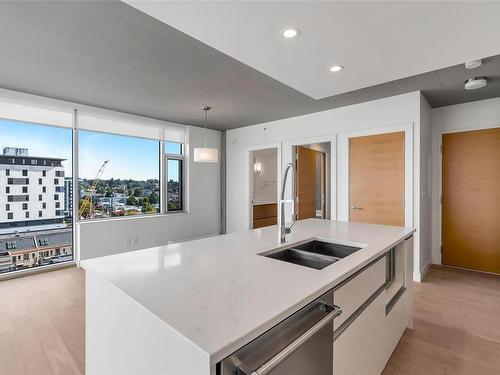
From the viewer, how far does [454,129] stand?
4195mm

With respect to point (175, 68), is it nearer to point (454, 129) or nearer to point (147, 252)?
point (147, 252)

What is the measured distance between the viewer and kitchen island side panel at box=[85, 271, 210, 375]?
29.7 inches

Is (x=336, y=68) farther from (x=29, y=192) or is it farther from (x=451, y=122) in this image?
(x=29, y=192)

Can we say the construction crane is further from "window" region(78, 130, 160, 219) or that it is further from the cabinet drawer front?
the cabinet drawer front

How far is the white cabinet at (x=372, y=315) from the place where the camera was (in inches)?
A: 50.5

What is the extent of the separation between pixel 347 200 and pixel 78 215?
14.3 feet

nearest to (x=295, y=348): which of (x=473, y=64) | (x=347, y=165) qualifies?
(x=473, y=64)

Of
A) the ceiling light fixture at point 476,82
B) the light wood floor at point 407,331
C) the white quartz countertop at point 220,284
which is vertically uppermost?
the ceiling light fixture at point 476,82

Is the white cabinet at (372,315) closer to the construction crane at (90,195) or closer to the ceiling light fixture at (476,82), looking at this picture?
the ceiling light fixture at (476,82)

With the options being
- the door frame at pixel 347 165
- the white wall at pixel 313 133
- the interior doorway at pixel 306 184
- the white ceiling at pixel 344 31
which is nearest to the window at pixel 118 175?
the white wall at pixel 313 133

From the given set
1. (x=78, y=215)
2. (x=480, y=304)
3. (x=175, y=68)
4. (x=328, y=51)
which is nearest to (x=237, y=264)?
(x=328, y=51)

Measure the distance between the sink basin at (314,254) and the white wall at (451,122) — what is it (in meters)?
3.33

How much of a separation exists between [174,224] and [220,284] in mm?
4611

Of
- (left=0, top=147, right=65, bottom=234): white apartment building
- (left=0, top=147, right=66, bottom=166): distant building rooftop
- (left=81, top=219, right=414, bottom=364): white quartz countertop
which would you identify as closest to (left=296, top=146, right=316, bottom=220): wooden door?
(left=81, top=219, right=414, bottom=364): white quartz countertop
